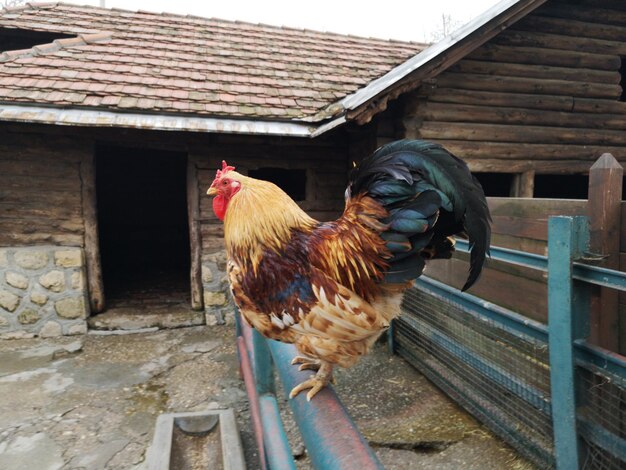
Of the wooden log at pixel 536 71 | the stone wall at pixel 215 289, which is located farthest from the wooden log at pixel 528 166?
the stone wall at pixel 215 289

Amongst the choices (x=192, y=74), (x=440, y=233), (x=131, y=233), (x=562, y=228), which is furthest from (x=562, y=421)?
(x=131, y=233)

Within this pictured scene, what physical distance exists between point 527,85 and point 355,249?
17.8 ft

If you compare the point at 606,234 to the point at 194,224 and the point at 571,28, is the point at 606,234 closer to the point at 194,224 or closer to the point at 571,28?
the point at 194,224

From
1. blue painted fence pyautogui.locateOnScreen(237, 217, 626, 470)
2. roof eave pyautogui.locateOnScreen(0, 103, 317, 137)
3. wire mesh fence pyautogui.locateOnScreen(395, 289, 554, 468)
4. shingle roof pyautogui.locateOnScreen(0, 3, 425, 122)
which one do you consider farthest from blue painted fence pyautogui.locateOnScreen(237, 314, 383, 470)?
shingle roof pyautogui.locateOnScreen(0, 3, 425, 122)

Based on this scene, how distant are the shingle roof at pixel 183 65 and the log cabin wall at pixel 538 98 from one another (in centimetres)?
144

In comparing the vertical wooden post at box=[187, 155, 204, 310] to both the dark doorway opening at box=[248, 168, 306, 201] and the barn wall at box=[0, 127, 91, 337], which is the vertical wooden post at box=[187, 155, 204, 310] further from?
the dark doorway opening at box=[248, 168, 306, 201]

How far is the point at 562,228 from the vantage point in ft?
7.11

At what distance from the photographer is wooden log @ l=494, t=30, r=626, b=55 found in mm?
5906

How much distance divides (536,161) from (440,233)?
16.6 ft

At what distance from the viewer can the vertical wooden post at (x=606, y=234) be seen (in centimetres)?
238

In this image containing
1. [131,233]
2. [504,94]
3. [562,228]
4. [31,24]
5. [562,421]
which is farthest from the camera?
[131,233]

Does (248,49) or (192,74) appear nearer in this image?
(192,74)

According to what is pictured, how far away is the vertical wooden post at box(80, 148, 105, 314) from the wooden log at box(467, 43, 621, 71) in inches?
208

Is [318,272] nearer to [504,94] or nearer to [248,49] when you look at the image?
[504,94]
